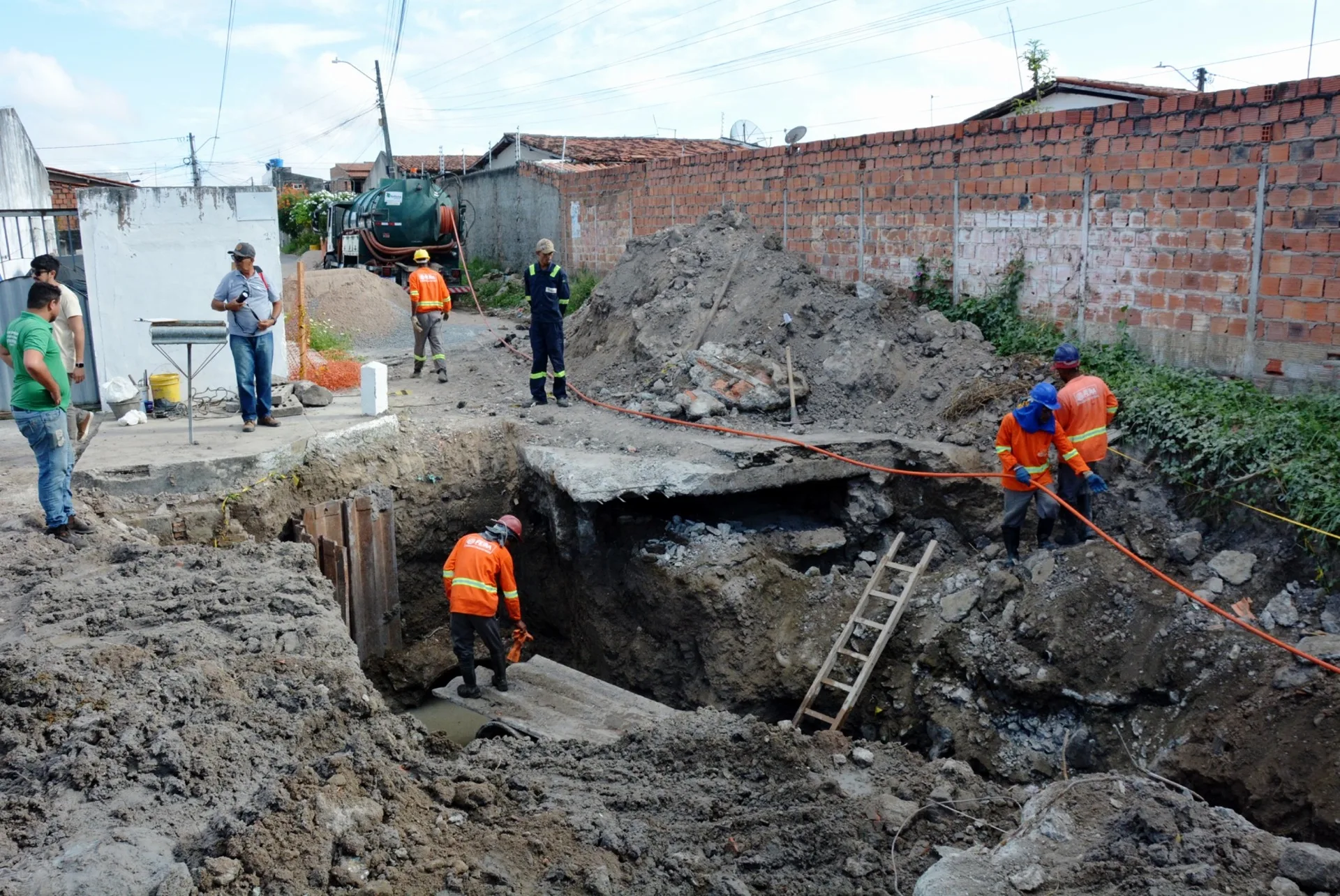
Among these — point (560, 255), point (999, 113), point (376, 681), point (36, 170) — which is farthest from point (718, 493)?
point (36, 170)

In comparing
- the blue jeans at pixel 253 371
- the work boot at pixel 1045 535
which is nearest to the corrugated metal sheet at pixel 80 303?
the blue jeans at pixel 253 371

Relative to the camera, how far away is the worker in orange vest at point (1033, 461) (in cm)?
706

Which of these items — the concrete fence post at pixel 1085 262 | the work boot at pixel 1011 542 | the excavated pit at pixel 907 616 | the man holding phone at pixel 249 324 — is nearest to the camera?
the excavated pit at pixel 907 616

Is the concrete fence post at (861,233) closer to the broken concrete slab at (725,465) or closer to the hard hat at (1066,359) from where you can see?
the broken concrete slab at (725,465)

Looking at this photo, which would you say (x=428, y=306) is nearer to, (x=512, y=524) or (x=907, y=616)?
(x=512, y=524)

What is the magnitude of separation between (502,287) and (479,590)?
13.2 metres

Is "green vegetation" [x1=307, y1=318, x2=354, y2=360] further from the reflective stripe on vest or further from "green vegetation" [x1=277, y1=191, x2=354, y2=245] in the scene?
"green vegetation" [x1=277, y1=191, x2=354, y2=245]

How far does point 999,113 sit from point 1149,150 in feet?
25.9

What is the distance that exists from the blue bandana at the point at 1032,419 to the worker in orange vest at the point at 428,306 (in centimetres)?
692

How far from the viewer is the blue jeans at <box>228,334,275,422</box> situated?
857 cm

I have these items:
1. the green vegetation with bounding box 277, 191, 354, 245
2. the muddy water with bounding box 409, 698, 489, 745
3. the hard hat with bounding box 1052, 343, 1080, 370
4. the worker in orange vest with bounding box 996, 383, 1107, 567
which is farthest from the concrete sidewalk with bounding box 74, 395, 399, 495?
the green vegetation with bounding box 277, 191, 354, 245

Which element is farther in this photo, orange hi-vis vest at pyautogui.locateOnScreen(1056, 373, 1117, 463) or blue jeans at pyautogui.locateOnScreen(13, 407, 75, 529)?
orange hi-vis vest at pyautogui.locateOnScreen(1056, 373, 1117, 463)

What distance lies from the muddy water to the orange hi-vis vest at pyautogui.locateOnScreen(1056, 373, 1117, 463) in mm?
5297

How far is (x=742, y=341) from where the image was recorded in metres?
11.0
